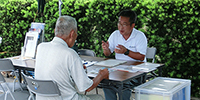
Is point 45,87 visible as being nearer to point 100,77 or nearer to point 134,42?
point 100,77

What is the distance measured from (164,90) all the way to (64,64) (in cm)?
109

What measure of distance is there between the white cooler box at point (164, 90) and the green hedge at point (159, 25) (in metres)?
2.04

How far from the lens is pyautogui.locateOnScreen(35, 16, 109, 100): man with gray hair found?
9.69 ft

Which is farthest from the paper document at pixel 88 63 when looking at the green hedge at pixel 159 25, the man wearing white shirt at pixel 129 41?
the green hedge at pixel 159 25

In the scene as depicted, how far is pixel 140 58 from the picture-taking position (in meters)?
4.38

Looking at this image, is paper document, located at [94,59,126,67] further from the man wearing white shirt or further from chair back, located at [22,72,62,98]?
chair back, located at [22,72,62,98]

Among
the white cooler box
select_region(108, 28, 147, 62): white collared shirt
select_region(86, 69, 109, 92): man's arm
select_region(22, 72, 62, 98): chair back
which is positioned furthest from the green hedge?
select_region(22, 72, 62, 98): chair back

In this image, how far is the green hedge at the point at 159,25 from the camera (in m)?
5.47

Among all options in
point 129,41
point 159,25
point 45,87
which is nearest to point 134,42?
point 129,41

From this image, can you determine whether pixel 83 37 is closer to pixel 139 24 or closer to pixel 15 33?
pixel 139 24

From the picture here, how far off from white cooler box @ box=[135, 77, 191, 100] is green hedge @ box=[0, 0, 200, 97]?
2035 millimetres

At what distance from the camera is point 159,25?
5.75m

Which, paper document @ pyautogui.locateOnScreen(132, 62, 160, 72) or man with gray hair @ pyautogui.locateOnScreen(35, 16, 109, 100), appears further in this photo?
paper document @ pyautogui.locateOnScreen(132, 62, 160, 72)

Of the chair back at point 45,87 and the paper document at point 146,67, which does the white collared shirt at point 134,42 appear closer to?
the paper document at point 146,67
